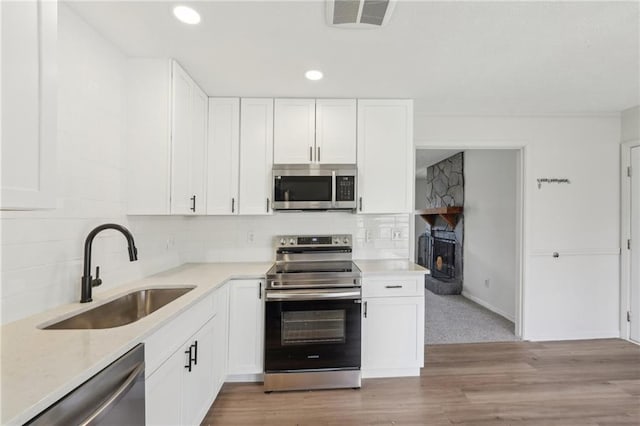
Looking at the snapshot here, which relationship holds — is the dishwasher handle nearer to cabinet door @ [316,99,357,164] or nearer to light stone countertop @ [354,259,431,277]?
light stone countertop @ [354,259,431,277]

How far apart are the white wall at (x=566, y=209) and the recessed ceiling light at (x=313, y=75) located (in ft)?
4.55

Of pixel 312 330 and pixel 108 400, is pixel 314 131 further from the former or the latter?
pixel 108 400

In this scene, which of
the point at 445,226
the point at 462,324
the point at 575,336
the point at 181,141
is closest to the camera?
the point at 181,141

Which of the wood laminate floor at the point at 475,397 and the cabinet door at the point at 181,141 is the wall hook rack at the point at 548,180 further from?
the cabinet door at the point at 181,141

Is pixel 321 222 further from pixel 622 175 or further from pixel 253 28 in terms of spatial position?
pixel 622 175

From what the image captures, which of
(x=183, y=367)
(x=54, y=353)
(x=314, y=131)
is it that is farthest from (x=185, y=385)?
(x=314, y=131)

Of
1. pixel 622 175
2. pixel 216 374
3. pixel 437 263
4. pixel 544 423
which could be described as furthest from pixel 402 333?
pixel 437 263

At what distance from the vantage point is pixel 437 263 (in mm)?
5859

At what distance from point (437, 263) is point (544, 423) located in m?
4.09

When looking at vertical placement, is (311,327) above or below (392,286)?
below

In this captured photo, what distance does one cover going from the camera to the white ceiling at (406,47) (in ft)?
4.96

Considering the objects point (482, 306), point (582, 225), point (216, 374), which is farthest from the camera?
point (482, 306)

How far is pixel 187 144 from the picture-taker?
87.0 inches

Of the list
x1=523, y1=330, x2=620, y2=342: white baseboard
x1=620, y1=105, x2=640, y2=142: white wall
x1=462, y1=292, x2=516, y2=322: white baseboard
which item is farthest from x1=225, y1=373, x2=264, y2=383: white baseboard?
x1=620, y1=105, x2=640, y2=142: white wall
